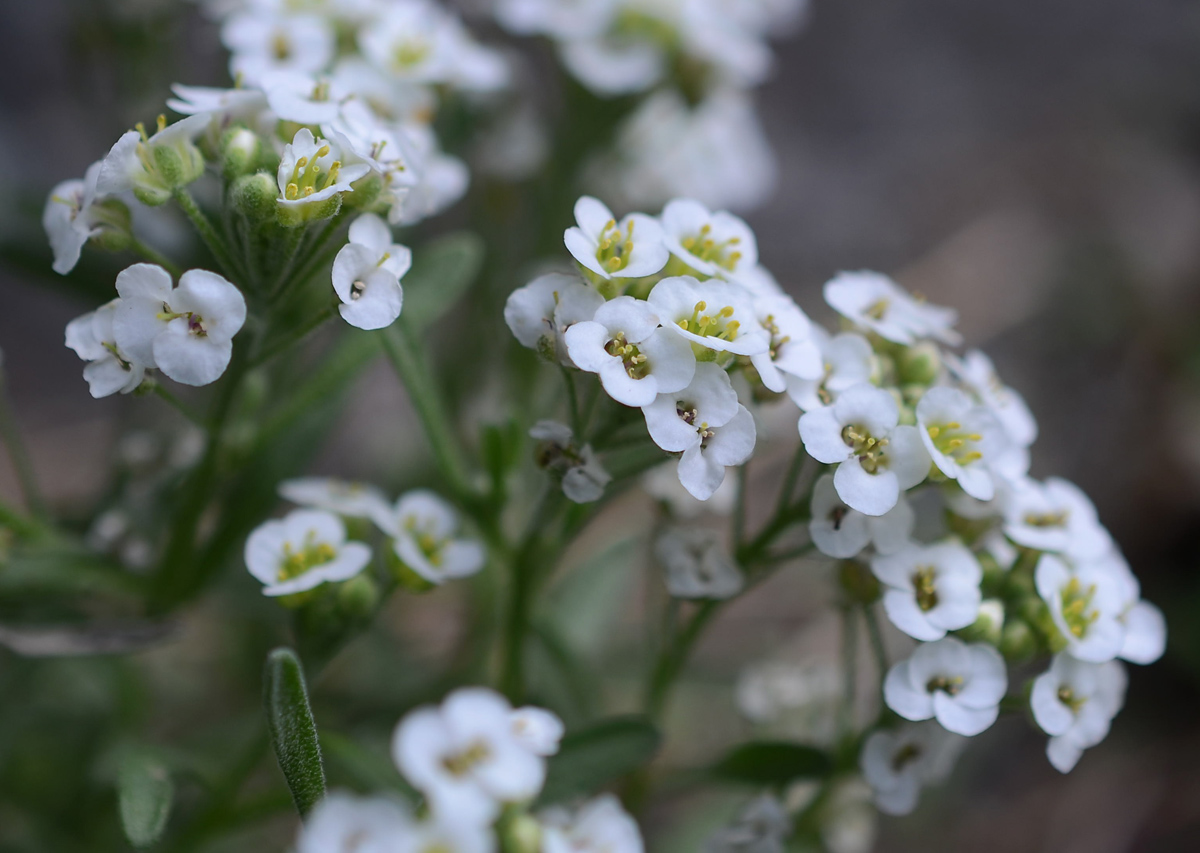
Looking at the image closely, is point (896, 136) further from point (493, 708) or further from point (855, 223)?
point (493, 708)

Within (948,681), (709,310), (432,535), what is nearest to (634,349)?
(709,310)

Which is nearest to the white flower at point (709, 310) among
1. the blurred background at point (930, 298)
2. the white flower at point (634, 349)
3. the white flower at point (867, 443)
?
the white flower at point (634, 349)

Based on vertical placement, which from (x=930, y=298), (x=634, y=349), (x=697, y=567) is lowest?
(x=930, y=298)

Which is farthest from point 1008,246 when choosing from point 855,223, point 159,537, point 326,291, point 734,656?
point 159,537

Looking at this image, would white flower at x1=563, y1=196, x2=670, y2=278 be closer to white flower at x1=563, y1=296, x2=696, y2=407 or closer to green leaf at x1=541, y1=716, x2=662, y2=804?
white flower at x1=563, y1=296, x2=696, y2=407

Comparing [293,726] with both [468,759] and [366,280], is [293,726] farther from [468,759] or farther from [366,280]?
[366,280]
